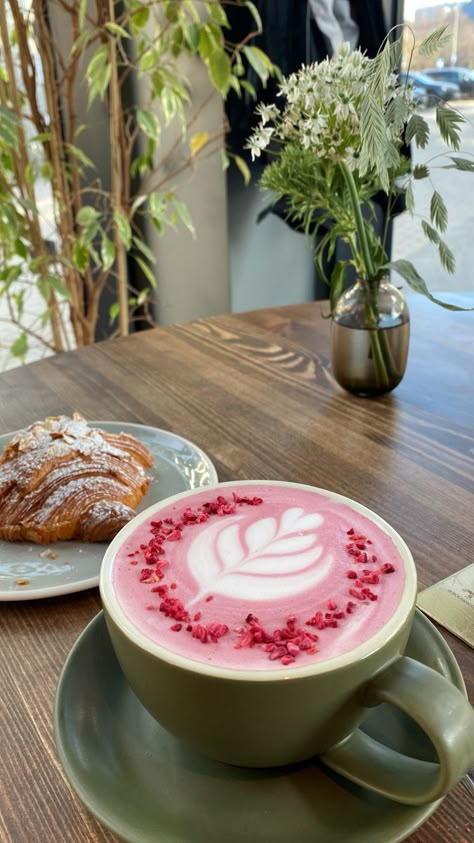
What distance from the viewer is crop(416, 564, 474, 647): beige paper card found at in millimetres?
541

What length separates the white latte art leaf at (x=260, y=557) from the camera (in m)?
0.42

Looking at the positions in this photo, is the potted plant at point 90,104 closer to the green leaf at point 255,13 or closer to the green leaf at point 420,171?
the green leaf at point 255,13

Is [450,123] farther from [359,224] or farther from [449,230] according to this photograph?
[449,230]

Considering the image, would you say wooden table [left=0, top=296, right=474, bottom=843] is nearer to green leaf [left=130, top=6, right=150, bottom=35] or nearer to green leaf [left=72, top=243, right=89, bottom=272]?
green leaf [left=72, top=243, right=89, bottom=272]

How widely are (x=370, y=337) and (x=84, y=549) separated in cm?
45

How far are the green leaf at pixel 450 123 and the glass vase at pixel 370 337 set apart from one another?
8.9 inches

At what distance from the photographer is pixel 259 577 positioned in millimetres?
427

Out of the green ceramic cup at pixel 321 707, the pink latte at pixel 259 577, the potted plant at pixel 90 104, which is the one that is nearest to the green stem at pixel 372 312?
the pink latte at pixel 259 577

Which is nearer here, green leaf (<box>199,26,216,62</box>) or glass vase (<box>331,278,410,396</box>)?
glass vase (<box>331,278,410,396</box>)

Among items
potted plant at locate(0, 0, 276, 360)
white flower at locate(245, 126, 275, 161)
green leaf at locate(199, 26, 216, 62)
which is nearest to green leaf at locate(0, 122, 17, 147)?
potted plant at locate(0, 0, 276, 360)

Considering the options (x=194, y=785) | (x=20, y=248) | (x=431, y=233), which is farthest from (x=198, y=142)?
(x=194, y=785)

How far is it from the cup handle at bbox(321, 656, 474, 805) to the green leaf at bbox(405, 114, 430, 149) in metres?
0.51

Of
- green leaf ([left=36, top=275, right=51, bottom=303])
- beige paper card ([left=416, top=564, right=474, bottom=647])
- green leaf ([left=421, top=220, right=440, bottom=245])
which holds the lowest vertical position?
green leaf ([left=36, top=275, right=51, bottom=303])

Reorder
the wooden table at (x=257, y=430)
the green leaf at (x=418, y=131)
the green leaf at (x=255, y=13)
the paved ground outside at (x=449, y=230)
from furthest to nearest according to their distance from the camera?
the paved ground outside at (x=449, y=230), the green leaf at (x=255, y=13), the green leaf at (x=418, y=131), the wooden table at (x=257, y=430)
